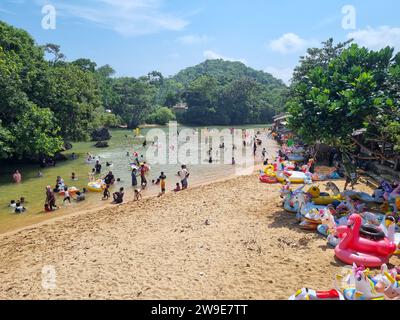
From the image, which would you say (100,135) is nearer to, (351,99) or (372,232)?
(351,99)

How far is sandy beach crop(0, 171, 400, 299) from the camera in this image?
7656 mm

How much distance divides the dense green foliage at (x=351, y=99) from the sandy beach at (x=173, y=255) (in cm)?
361

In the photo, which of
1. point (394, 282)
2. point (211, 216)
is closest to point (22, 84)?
point (211, 216)

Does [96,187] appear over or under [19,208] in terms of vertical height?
over

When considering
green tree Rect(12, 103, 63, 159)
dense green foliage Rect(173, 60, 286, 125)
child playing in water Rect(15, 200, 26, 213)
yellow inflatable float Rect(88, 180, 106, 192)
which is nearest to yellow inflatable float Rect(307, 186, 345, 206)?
yellow inflatable float Rect(88, 180, 106, 192)

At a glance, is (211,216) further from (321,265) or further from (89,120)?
(89,120)

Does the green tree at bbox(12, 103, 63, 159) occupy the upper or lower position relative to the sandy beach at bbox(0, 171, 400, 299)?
upper

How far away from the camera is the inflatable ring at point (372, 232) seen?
28.5ft

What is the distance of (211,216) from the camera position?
12867mm

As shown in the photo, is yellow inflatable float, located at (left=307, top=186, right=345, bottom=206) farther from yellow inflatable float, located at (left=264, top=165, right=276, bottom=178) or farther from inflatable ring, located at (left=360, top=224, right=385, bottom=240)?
yellow inflatable float, located at (left=264, top=165, right=276, bottom=178)

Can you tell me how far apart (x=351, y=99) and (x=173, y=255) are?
7.79 m

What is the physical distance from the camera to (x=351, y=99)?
11.0 meters

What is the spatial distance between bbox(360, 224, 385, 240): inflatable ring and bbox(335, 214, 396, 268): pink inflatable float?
0.15 metres

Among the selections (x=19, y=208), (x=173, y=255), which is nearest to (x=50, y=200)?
(x=19, y=208)
